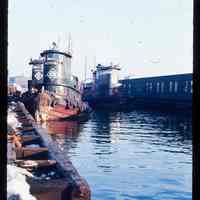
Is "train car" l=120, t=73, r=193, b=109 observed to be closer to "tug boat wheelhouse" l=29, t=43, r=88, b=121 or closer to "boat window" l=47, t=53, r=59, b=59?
"tug boat wheelhouse" l=29, t=43, r=88, b=121

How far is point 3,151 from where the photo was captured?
135 centimetres

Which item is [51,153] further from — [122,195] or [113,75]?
[113,75]

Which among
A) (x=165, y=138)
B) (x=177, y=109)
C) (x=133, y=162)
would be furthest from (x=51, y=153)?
(x=177, y=109)

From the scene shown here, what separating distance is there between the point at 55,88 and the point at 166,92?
24123mm

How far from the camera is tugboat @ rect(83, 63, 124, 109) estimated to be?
44.4m

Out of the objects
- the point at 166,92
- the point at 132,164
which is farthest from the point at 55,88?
the point at 166,92

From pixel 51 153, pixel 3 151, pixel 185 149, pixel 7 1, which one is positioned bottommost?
pixel 185 149

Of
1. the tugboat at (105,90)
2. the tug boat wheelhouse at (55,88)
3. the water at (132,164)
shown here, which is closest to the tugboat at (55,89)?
the tug boat wheelhouse at (55,88)

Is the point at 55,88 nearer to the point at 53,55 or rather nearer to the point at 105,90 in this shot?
the point at 53,55

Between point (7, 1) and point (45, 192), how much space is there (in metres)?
3.94

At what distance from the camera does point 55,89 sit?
29.5 m

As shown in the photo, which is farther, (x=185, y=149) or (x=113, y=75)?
(x=113, y=75)

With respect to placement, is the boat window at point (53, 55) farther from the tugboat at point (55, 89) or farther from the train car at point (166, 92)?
the train car at point (166, 92)

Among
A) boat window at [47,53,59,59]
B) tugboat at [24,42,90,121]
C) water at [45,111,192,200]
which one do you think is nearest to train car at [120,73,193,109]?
tugboat at [24,42,90,121]
